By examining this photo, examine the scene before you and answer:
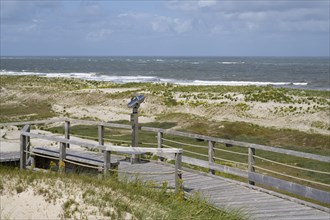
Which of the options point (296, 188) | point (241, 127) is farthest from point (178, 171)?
point (241, 127)

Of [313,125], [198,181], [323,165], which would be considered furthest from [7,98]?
[198,181]

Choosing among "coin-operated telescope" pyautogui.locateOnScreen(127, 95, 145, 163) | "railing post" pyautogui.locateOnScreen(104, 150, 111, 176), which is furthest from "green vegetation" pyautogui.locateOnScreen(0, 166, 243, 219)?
"coin-operated telescope" pyautogui.locateOnScreen(127, 95, 145, 163)

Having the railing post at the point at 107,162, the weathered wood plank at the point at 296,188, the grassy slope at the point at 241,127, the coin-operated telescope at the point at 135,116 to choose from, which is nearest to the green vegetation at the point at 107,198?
the railing post at the point at 107,162

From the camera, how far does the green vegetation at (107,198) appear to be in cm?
730

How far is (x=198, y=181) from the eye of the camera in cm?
1090

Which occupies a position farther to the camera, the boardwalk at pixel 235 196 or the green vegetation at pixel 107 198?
the boardwalk at pixel 235 196

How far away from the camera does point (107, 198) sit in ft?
25.0

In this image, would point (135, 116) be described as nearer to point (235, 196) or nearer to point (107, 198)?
point (235, 196)

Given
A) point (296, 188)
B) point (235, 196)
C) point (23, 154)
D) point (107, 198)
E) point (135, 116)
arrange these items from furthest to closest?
point (135, 116)
point (23, 154)
point (235, 196)
point (296, 188)
point (107, 198)

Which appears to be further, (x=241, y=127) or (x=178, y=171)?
(x=241, y=127)

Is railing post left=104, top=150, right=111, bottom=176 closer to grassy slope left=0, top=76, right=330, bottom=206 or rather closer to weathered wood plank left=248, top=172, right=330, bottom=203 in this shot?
weathered wood plank left=248, top=172, right=330, bottom=203

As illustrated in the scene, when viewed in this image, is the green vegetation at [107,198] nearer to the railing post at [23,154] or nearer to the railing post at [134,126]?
the railing post at [23,154]

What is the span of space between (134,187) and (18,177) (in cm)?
187

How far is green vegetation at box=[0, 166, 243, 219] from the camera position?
730cm
